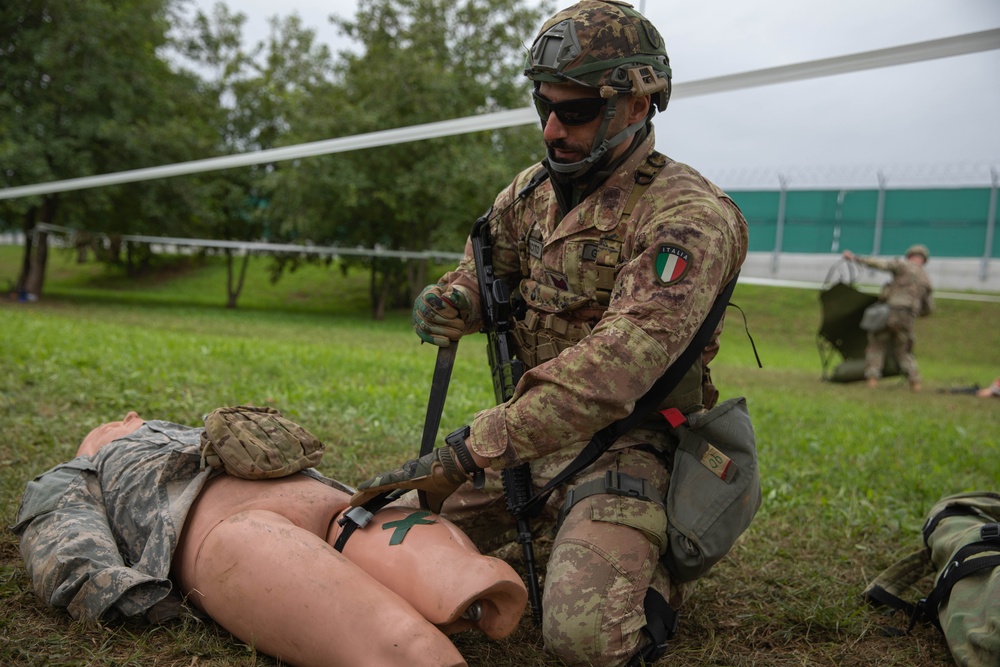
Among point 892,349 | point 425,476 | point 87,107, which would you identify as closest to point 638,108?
point 425,476

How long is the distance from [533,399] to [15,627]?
5.29 ft

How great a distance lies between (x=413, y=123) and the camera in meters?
19.6

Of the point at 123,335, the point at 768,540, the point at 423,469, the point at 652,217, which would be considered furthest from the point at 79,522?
the point at 123,335

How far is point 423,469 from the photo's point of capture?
2416 millimetres

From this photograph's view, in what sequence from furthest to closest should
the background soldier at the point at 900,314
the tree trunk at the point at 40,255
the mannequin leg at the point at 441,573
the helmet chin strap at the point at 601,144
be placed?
the tree trunk at the point at 40,255 < the background soldier at the point at 900,314 < the helmet chin strap at the point at 601,144 < the mannequin leg at the point at 441,573

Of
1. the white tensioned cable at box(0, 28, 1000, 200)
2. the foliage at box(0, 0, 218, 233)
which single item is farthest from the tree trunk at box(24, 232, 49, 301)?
the white tensioned cable at box(0, 28, 1000, 200)

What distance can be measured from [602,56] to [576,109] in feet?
0.61

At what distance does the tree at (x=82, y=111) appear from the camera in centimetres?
1788

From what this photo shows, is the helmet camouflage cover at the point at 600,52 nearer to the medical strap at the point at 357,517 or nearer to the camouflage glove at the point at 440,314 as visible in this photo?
the camouflage glove at the point at 440,314

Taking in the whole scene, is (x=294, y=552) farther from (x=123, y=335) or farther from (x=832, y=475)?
(x=123, y=335)

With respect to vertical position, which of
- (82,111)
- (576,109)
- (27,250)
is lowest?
(27,250)

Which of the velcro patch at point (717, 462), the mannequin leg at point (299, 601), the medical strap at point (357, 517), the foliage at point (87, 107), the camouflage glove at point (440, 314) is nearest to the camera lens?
the mannequin leg at point (299, 601)

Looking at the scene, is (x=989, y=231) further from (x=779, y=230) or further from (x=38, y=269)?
(x=38, y=269)

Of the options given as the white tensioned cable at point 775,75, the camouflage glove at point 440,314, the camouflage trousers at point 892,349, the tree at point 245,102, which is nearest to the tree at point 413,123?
the tree at point 245,102
